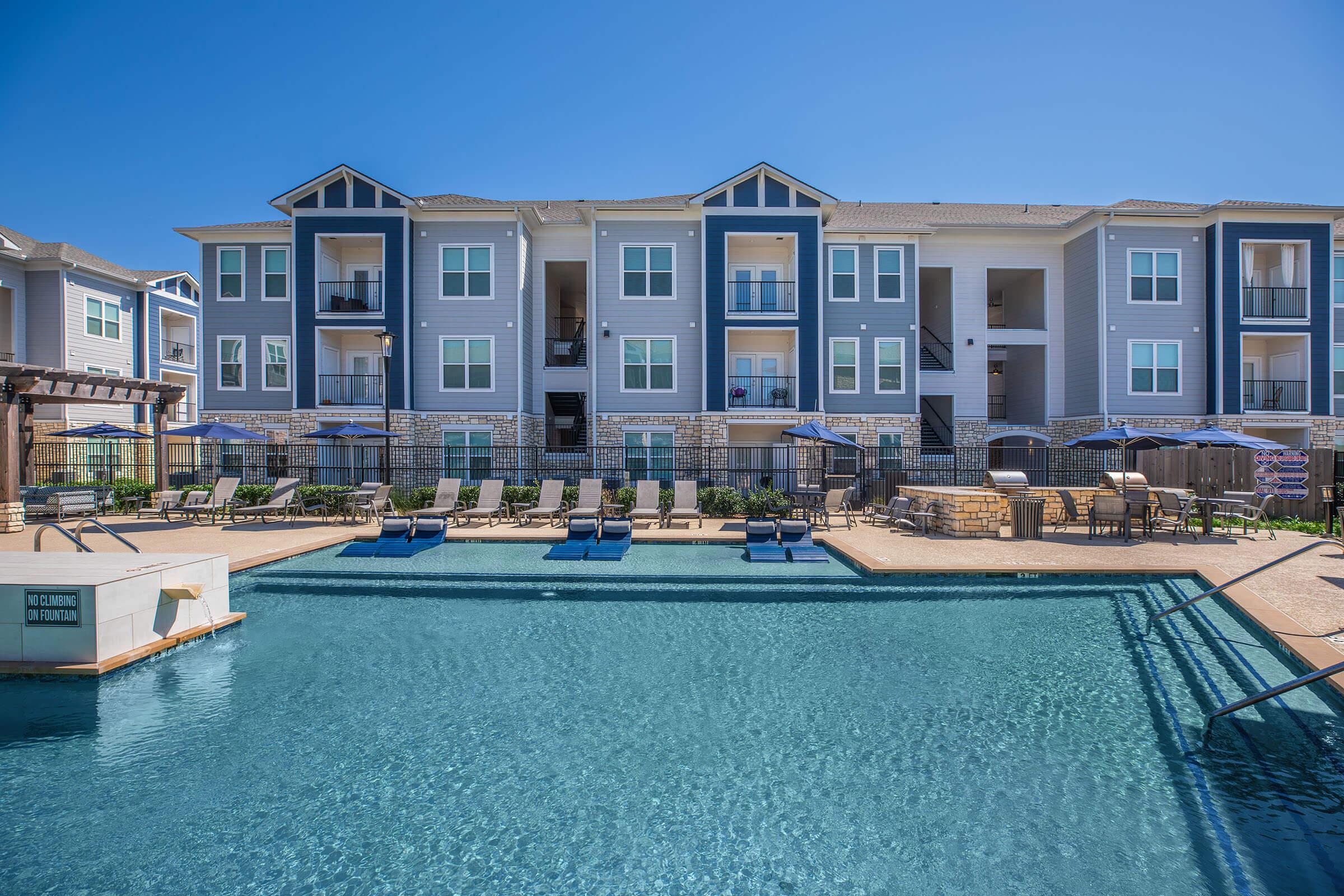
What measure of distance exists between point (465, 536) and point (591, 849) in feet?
30.7

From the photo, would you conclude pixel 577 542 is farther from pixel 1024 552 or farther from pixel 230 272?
pixel 230 272

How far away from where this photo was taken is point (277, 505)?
14.3 meters

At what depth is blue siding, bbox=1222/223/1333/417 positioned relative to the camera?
1992cm

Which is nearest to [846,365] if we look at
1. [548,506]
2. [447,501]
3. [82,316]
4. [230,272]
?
[548,506]

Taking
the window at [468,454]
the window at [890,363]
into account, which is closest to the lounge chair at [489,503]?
the window at [468,454]

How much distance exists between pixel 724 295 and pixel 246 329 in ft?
53.4

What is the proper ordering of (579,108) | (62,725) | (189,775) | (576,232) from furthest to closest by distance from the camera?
(576,232), (579,108), (62,725), (189,775)

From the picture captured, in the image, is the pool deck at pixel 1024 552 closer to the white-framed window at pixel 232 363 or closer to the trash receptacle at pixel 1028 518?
the trash receptacle at pixel 1028 518

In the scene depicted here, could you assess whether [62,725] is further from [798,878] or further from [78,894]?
[798,878]

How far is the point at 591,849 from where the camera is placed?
3324mm

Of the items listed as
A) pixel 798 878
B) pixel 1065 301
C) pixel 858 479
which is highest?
pixel 1065 301

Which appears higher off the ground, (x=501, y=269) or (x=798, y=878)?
(x=501, y=269)

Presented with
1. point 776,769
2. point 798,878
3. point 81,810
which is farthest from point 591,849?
point 81,810

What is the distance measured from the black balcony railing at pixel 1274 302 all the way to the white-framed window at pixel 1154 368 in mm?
2424
